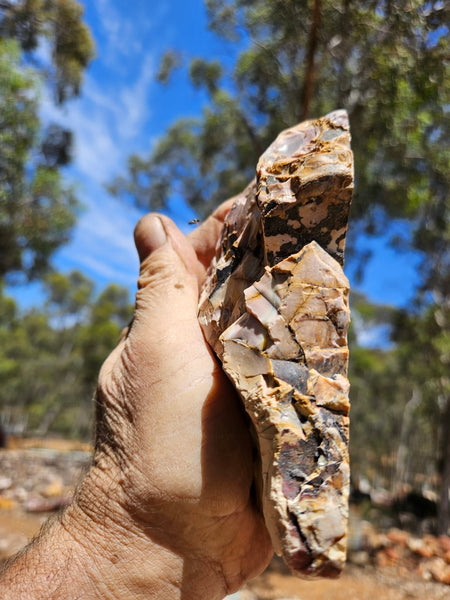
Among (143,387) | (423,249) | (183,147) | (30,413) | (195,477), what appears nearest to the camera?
(195,477)

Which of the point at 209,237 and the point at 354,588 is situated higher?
the point at 209,237

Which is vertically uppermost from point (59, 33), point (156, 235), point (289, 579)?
point (59, 33)

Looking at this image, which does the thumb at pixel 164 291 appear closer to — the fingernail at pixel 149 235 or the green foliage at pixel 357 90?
the fingernail at pixel 149 235

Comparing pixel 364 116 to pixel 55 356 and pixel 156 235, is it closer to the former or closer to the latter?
pixel 156 235

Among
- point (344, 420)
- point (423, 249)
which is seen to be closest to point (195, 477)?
point (344, 420)

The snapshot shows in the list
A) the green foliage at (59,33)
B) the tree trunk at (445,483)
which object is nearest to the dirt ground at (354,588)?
the tree trunk at (445,483)

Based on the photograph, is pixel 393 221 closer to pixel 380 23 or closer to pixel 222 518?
pixel 380 23

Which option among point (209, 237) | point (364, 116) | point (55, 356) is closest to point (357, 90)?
point (364, 116)
